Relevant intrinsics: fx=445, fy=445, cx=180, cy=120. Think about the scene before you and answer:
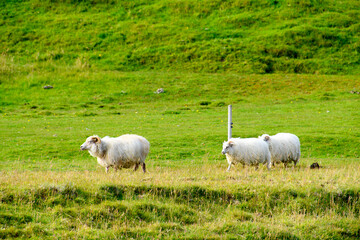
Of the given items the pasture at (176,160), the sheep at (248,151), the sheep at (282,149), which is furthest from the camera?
the sheep at (282,149)

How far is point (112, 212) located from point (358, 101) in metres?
27.8

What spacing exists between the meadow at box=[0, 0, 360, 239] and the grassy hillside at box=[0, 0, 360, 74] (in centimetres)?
23

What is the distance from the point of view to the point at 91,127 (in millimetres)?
27078

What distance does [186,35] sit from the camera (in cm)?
5569

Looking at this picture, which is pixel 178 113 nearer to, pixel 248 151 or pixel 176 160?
pixel 176 160

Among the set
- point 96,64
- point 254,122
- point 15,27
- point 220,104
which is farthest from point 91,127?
point 15,27

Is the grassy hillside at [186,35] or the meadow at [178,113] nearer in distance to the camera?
the meadow at [178,113]

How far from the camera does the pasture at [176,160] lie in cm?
1062

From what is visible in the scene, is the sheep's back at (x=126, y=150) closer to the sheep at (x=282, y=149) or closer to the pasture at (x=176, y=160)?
the pasture at (x=176, y=160)

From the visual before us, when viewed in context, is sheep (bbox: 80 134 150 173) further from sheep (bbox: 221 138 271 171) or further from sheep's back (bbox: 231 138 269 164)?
sheep's back (bbox: 231 138 269 164)

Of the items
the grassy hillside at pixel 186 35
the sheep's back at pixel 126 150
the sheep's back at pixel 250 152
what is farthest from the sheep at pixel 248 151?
A: the grassy hillside at pixel 186 35

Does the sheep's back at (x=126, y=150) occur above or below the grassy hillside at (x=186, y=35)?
below

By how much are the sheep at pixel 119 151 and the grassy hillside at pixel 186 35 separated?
3285cm

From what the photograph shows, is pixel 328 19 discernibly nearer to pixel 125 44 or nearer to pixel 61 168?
pixel 125 44
